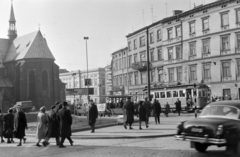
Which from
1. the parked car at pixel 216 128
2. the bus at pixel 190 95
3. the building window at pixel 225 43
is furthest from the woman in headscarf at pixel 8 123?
the building window at pixel 225 43

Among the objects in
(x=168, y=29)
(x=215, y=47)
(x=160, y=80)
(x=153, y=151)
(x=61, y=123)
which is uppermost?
(x=168, y=29)

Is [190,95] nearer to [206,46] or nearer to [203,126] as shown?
[206,46]

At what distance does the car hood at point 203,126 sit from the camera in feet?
32.9

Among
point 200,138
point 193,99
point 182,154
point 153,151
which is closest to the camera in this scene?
point 200,138

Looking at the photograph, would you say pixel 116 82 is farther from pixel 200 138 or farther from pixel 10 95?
pixel 200 138

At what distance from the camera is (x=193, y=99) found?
37125 mm

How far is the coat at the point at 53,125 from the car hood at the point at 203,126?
6.49m

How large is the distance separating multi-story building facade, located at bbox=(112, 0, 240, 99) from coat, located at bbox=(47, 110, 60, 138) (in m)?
29.7

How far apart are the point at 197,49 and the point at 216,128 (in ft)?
123

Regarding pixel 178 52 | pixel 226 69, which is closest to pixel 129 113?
pixel 226 69

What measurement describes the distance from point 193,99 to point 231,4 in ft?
44.8

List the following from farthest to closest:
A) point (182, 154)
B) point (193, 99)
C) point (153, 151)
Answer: point (193, 99) < point (153, 151) < point (182, 154)

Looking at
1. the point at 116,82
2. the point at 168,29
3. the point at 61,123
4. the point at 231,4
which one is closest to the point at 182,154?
the point at 61,123

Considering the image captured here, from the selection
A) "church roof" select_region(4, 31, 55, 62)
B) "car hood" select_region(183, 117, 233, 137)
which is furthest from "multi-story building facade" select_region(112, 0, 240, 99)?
"car hood" select_region(183, 117, 233, 137)
